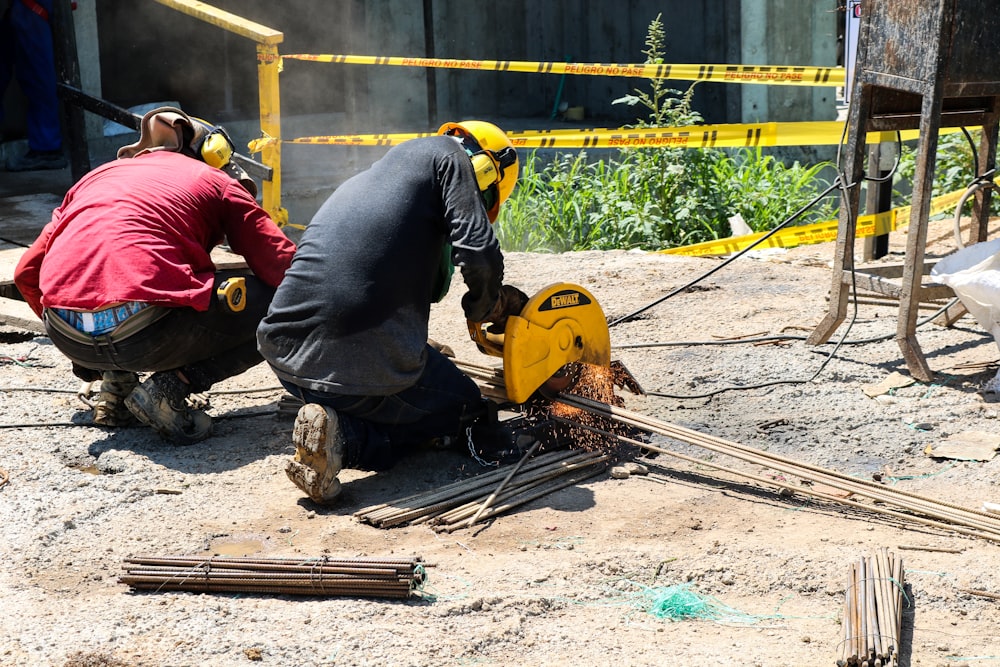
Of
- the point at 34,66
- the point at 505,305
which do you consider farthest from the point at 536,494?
the point at 34,66

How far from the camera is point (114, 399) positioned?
504 centimetres

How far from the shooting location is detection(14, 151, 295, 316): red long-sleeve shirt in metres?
4.61

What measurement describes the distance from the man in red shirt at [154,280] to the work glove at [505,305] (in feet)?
3.27

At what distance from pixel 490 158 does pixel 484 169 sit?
61 mm

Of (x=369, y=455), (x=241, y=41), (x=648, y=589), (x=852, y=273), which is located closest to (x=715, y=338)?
(x=852, y=273)

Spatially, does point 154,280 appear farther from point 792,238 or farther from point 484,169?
point 792,238

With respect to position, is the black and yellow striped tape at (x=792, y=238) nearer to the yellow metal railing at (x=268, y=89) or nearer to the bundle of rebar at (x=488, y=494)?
the yellow metal railing at (x=268, y=89)

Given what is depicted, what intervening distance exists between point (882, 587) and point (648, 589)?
27.0 inches

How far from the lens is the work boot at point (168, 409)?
4.79 meters

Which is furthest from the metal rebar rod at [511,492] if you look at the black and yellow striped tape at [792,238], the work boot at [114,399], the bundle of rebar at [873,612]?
the black and yellow striped tape at [792,238]

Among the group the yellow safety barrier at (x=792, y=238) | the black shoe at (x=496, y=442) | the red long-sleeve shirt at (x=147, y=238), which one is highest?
the red long-sleeve shirt at (x=147, y=238)

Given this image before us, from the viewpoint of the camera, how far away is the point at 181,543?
3.98 m

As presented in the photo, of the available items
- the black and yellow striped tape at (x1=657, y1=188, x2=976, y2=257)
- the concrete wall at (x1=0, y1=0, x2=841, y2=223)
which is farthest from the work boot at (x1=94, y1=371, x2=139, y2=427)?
the concrete wall at (x1=0, y1=0, x2=841, y2=223)

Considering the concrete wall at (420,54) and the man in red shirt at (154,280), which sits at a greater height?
the concrete wall at (420,54)
